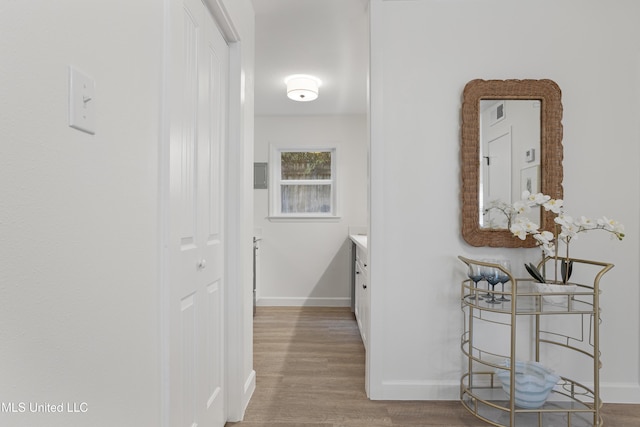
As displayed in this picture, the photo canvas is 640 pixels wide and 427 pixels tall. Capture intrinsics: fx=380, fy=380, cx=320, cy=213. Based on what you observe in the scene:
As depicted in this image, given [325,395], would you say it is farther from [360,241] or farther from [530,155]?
[530,155]

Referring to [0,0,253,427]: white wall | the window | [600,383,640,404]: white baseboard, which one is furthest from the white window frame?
[0,0,253,427]: white wall

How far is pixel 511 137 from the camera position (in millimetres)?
2197

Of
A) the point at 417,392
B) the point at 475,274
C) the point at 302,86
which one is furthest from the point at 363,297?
the point at 302,86

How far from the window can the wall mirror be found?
2626 millimetres

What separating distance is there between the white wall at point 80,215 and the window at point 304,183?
3.70 metres

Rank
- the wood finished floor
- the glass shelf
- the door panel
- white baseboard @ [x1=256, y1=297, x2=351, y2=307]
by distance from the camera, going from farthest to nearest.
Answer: white baseboard @ [x1=256, y1=297, x2=351, y2=307] → the glass shelf → the wood finished floor → the door panel

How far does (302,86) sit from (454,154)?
1.70m

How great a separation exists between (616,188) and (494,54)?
41.7 inches

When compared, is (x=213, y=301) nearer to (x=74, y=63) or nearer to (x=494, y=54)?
(x=74, y=63)

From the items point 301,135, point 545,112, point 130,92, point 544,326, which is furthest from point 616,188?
point 301,135

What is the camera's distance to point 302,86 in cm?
340

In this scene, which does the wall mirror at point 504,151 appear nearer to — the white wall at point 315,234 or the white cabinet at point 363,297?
the white cabinet at point 363,297

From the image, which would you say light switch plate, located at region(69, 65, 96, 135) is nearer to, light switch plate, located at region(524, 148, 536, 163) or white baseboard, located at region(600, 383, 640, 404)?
light switch plate, located at region(524, 148, 536, 163)

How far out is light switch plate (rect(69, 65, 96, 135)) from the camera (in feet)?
2.23
